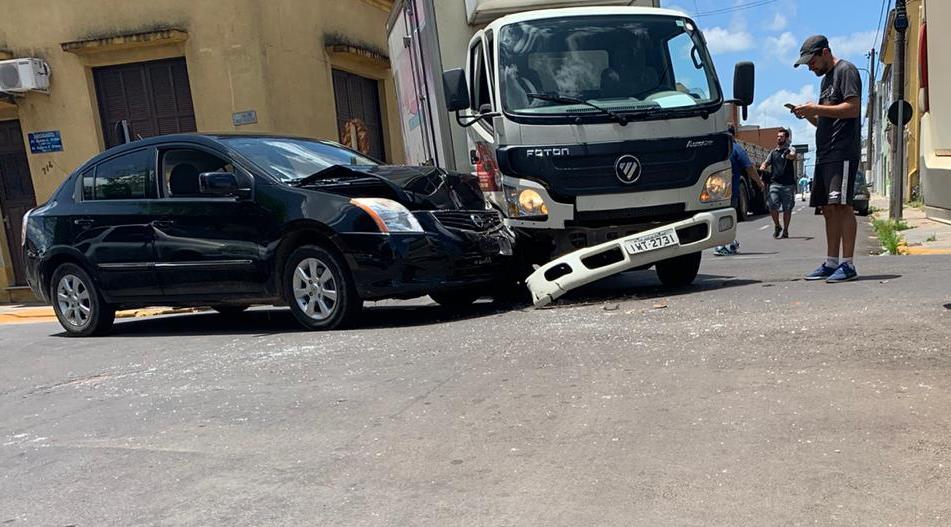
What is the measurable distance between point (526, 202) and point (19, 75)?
35.5ft

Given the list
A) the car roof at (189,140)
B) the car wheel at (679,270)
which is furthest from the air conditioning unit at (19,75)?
the car wheel at (679,270)

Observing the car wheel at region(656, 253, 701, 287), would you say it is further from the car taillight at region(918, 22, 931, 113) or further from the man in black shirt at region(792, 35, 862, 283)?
the car taillight at region(918, 22, 931, 113)

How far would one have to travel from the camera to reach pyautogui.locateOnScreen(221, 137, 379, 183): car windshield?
611 centimetres

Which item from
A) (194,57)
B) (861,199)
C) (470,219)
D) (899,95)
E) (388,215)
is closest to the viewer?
(388,215)

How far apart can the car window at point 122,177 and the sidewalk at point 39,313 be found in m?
2.61

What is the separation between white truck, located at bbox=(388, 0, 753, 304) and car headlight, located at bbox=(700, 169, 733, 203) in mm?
10

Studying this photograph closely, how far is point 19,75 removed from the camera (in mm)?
12516

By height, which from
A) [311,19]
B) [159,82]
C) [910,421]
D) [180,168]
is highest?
[311,19]

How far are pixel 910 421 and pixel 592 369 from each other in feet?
4.98

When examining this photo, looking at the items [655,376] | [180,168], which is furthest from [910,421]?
[180,168]

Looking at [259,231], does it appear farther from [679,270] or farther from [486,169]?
[679,270]

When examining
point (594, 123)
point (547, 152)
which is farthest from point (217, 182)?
point (594, 123)

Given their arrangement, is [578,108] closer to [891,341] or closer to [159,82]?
[891,341]

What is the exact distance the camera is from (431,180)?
6.25 meters
